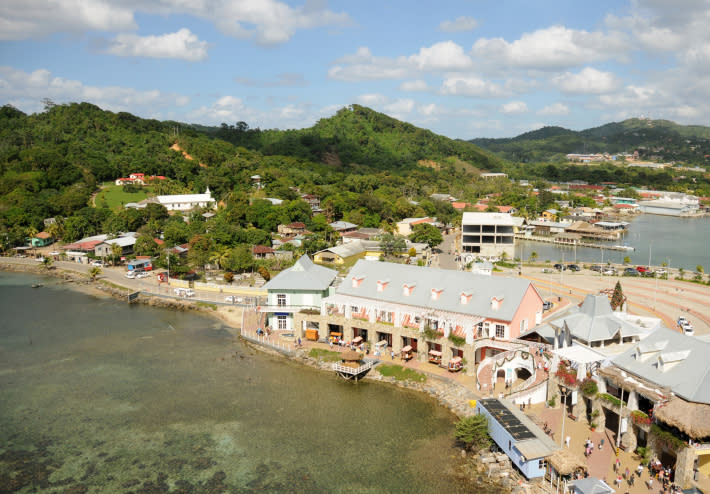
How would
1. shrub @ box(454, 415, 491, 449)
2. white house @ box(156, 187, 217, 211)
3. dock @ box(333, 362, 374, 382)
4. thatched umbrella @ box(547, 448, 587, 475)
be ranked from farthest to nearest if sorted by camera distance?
white house @ box(156, 187, 217, 211) < dock @ box(333, 362, 374, 382) < shrub @ box(454, 415, 491, 449) < thatched umbrella @ box(547, 448, 587, 475)

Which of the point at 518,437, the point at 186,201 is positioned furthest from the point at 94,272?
the point at 518,437

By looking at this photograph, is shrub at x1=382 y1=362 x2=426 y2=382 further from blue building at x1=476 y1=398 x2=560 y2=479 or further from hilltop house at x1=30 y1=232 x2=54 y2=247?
hilltop house at x1=30 y1=232 x2=54 y2=247

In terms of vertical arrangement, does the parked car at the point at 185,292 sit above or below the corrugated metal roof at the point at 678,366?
below

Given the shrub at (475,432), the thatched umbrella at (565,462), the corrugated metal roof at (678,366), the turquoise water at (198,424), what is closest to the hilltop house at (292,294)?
the turquoise water at (198,424)

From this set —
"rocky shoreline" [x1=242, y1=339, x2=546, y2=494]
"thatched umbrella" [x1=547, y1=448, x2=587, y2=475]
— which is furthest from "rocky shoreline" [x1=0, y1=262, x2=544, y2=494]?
"thatched umbrella" [x1=547, y1=448, x2=587, y2=475]

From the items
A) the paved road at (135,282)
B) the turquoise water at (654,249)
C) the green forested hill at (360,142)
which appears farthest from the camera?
the green forested hill at (360,142)

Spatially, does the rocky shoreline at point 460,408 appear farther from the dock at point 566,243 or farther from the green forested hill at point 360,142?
the green forested hill at point 360,142
